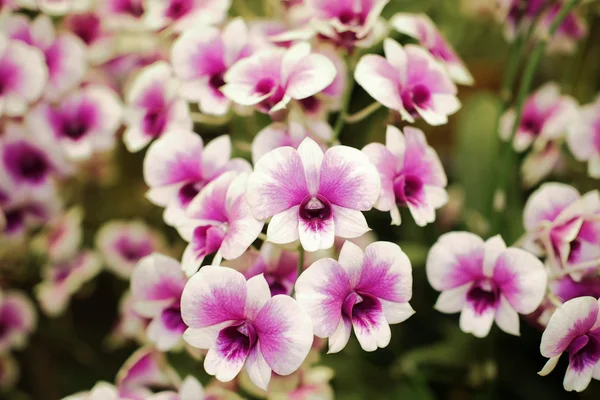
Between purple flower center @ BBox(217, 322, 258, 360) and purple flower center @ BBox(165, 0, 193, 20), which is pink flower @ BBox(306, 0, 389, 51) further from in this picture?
purple flower center @ BBox(217, 322, 258, 360)

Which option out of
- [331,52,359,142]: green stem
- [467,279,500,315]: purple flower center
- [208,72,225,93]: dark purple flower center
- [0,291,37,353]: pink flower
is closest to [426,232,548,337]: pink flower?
[467,279,500,315]: purple flower center

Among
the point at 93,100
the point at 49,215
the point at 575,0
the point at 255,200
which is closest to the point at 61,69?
the point at 93,100

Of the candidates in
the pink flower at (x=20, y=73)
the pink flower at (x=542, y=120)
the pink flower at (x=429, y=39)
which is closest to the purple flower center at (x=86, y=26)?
the pink flower at (x=20, y=73)

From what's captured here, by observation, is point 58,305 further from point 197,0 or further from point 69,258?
point 197,0

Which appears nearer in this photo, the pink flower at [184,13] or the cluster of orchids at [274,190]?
the cluster of orchids at [274,190]

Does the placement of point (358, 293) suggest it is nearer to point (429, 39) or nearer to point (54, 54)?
point (429, 39)

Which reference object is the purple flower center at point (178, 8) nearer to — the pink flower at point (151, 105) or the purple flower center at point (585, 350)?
the pink flower at point (151, 105)
